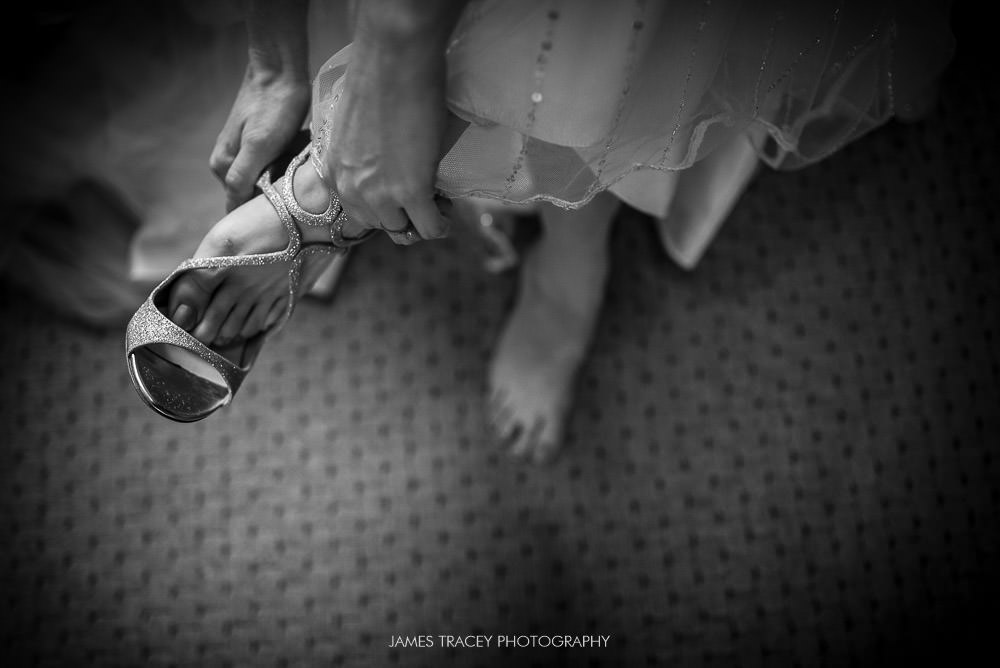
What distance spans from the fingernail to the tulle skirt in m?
0.17

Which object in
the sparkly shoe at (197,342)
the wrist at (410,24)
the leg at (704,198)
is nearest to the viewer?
the wrist at (410,24)

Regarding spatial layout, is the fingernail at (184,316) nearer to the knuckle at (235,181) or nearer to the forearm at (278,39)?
the knuckle at (235,181)

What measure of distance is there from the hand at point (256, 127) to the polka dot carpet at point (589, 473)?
1.05 ft

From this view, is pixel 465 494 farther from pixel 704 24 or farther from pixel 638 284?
pixel 704 24

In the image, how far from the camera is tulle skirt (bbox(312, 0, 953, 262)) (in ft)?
1.47

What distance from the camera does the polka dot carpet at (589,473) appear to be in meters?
0.78

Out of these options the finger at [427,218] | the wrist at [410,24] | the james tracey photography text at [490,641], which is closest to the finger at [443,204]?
the finger at [427,218]

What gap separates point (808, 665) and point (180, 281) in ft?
2.48

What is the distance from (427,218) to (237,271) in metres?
0.17

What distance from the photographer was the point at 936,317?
2.89ft

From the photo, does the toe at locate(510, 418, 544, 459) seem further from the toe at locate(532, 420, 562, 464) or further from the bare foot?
the bare foot

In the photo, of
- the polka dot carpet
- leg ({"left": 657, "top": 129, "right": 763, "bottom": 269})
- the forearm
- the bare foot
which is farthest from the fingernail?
leg ({"left": 657, "top": 129, "right": 763, "bottom": 269})

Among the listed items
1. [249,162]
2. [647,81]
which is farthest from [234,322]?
[647,81]

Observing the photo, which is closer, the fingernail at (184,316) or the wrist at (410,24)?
the wrist at (410,24)
